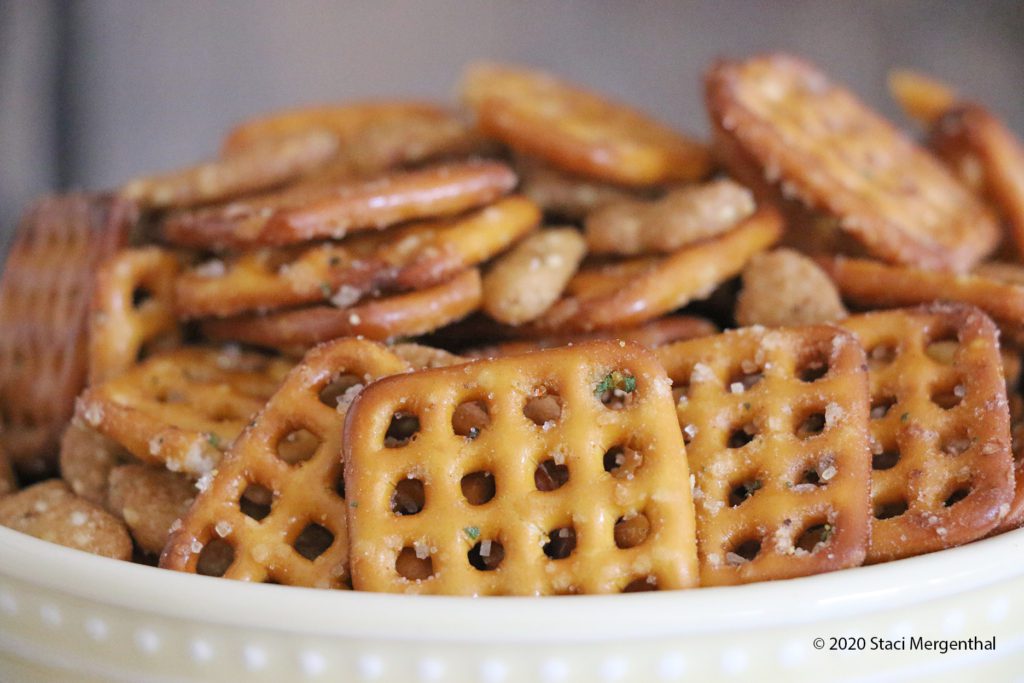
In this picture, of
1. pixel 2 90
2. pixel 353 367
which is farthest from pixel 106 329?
pixel 2 90

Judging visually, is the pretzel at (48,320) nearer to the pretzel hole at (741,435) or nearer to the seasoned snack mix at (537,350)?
the seasoned snack mix at (537,350)

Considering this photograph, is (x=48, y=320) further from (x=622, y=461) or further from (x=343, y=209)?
(x=622, y=461)

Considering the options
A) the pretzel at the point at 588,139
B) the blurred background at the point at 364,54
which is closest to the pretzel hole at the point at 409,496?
the pretzel at the point at 588,139

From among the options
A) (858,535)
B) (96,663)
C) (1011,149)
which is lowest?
(96,663)

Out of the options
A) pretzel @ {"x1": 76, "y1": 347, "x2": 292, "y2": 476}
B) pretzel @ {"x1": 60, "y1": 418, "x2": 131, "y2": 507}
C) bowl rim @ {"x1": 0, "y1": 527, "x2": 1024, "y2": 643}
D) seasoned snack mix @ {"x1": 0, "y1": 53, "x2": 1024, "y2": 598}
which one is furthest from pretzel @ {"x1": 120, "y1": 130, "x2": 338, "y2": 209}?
bowl rim @ {"x1": 0, "y1": 527, "x2": 1024, "y2": 643}

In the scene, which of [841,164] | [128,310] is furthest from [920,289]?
[128,310]

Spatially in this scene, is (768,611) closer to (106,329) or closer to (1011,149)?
(106,329)
